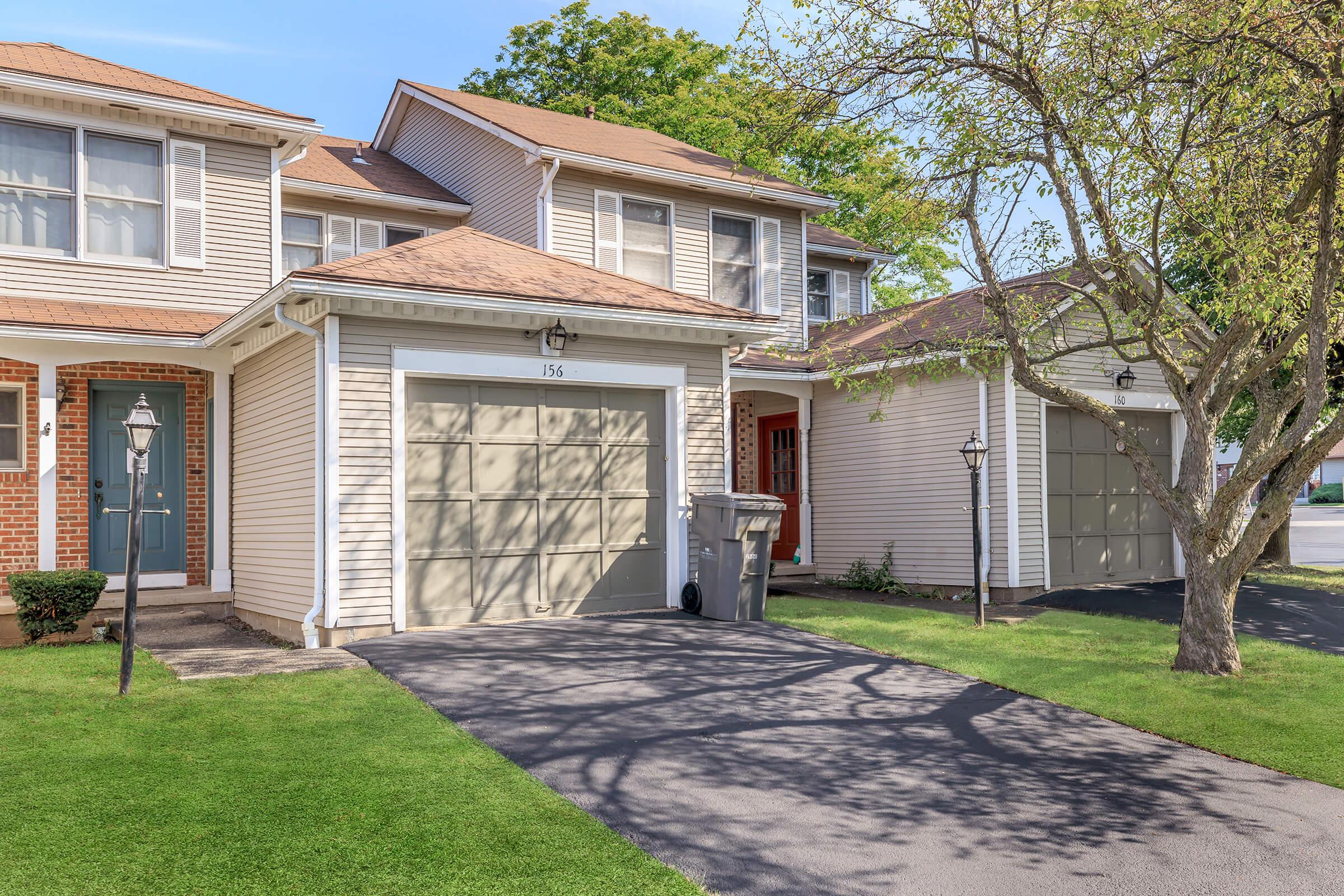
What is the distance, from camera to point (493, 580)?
955 centimetres

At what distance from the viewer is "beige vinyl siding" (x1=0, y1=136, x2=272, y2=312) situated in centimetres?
1079

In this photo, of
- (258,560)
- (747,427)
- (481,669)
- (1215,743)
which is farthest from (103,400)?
(1215,743)

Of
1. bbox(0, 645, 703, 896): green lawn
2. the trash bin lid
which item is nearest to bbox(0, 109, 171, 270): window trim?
bbox(0, 645, 703, 896): green lawn

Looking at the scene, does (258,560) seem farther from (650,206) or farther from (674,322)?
(650,206)

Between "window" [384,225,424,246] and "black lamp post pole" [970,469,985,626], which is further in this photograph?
"window" [384,225,424,246]

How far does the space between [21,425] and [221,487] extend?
2.06 metres

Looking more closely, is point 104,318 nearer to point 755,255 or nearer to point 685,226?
point 685,226

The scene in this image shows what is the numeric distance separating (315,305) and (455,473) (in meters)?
1.96

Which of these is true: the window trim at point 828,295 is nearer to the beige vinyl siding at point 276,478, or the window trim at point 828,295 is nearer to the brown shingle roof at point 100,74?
the brown shingle roof at point 100,74

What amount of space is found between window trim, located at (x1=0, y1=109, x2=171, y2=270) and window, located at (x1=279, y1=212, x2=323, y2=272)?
284 cm

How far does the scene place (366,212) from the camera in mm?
14922

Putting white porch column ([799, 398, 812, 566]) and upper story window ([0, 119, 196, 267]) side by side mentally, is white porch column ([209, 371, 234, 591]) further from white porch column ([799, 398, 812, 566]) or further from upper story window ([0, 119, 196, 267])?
white porch column ([799, 398, 812, 566])

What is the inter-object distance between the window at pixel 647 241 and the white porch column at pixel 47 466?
7283 millimetres

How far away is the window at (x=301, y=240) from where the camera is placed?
1431 cm
